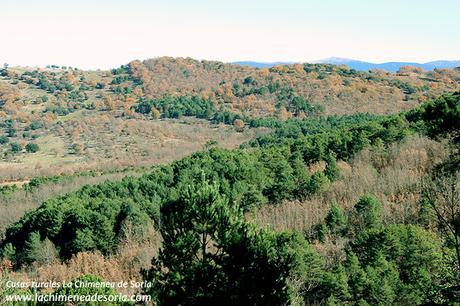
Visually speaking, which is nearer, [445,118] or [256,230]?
[445,118]

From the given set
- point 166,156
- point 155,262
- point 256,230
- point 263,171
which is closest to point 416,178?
point 263,171

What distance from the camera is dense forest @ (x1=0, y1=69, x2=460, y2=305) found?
40.3 feet

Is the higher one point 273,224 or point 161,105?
point 161,105

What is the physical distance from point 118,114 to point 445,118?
11817cm

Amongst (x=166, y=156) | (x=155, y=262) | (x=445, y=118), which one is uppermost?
(x=445, y=118)

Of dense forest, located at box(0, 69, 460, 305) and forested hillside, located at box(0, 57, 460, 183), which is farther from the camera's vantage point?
forested hillside, located at box(0, 57, 460, 183)

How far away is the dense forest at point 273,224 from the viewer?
12281mm

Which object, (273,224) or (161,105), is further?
(161,105)

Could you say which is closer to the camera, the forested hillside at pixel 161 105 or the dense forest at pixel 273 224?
the dense forest at pixel 273 224

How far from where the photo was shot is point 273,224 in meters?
31.9

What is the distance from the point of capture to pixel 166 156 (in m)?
86.1

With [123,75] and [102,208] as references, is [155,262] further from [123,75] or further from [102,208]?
[123,75]

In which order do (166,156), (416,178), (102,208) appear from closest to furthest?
(416,178) → (102,208) → (166,156)

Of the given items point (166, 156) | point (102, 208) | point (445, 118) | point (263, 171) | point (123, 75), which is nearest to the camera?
point (445, 118)
